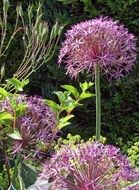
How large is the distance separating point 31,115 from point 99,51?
0.89 feet

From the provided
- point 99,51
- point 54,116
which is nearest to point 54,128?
point 54,116

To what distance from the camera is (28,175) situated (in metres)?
1.71

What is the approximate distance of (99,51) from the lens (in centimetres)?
172

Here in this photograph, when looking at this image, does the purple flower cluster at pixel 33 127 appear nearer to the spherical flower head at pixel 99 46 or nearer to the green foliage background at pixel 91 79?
the spherical flower head at pixel 99 46

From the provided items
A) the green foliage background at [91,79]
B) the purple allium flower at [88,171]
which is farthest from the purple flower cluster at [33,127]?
the green foliage background at [91,79]

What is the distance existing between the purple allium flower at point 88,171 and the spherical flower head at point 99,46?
0.44m

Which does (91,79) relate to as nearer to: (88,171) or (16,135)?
(16,135)

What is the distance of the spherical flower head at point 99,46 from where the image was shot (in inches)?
67.1

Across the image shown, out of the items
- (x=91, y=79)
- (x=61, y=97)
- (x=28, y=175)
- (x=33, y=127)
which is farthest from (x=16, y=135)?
(x=91, y=79)

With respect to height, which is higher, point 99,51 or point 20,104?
point 99,51

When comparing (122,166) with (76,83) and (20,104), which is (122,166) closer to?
(20,104)

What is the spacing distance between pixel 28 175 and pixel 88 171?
437 mm

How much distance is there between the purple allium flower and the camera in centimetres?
130

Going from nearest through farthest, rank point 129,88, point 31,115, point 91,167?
point 91,167
point 31,115
point 129,88
